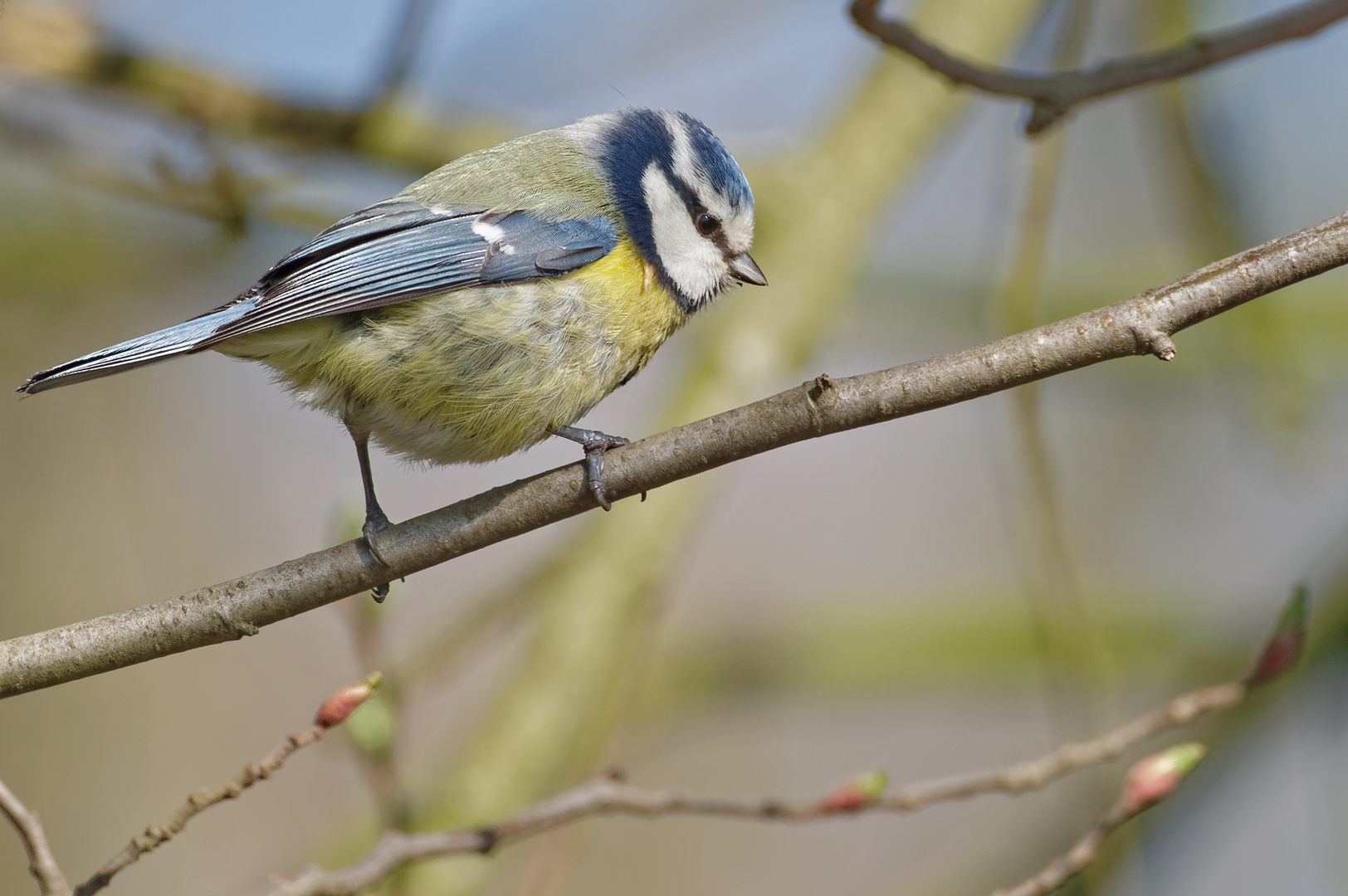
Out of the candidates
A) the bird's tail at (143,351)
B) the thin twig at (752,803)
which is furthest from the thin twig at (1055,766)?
the bird's tail at (143,351)

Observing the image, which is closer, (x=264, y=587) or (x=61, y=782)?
(x=264, y=587)

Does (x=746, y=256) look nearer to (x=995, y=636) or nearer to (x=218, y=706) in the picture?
(x=995, y=636)

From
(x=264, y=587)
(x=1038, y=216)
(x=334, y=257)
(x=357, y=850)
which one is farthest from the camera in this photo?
(x=1038, y=216)

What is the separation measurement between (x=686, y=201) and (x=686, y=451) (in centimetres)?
107

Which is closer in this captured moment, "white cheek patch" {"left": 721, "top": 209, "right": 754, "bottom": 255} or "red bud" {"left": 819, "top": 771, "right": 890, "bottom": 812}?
"red bud" {"left": 819, "top": 771, "right": 890, "bottom": 812}

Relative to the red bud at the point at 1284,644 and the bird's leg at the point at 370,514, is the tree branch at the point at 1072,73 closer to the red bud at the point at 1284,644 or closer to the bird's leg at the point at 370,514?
the red bud at the point at 1284,644

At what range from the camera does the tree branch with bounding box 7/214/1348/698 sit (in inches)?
54.8

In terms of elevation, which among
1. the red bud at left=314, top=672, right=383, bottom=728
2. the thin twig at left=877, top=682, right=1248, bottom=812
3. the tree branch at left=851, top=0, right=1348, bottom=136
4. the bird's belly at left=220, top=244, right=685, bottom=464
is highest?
the tree branch at left=851, top=0, right=1348, bottom=136

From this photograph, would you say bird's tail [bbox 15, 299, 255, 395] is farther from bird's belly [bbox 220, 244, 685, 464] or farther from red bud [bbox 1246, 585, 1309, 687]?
red bud [bbox 1246, 585, 1309, 687]

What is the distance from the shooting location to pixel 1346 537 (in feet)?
9.55

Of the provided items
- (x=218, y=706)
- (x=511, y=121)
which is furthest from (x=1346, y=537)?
(x=218, y=706)

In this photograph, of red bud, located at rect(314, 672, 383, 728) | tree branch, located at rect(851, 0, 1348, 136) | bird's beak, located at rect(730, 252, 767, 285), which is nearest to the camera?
red bud, located at rect(314, 672, 383, 728)

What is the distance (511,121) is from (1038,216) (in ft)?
4.81

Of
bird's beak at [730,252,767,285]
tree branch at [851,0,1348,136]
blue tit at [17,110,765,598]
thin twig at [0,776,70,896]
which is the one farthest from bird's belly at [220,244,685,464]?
thin twig at [0,776,70,896]
